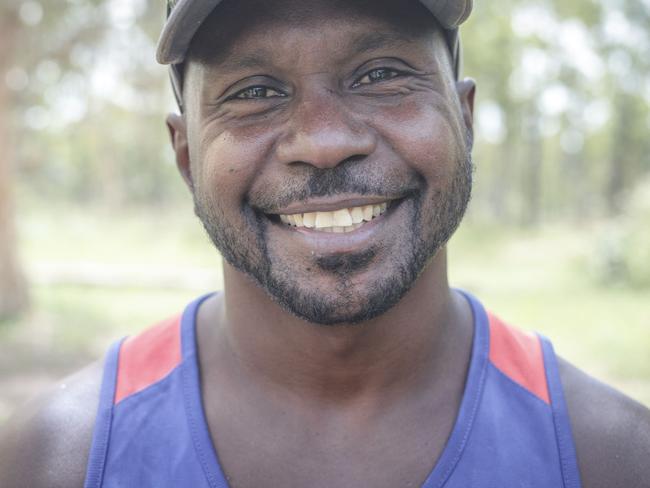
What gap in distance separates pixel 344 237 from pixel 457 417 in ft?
2.02

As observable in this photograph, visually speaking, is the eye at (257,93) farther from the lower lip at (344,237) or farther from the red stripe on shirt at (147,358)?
the red stripe on shirt at (147,358)

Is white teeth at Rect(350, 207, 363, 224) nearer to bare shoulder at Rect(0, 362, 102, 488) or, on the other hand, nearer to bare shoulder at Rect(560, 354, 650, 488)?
bare shoulder at Rect(560, 354, 650, 488)

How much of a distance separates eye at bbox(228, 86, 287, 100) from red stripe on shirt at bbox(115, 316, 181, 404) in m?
Answer: 0.80

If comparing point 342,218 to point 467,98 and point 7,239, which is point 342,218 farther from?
point 7,239

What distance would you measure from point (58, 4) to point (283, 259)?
896cm

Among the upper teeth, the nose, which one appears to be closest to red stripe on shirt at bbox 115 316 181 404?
the upper teeth

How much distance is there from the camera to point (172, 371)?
207 cm

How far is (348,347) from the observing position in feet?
6.53

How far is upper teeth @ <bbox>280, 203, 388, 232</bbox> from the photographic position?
1.79 meters

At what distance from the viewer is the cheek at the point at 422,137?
1785 millimetres

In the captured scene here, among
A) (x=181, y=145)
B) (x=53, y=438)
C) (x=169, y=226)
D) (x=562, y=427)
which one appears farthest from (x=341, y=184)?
(x=169, y=226)

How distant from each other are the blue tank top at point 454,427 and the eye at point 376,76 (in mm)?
829

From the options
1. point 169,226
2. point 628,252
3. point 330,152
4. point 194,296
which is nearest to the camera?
point 330,152

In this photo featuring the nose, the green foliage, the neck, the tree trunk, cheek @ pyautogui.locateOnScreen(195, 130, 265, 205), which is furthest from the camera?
the green foliage
